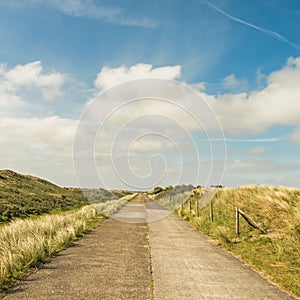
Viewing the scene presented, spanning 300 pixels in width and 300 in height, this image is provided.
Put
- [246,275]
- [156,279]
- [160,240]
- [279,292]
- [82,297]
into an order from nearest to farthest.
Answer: [82,297], [279,292], [156,279], [246,275], [160,240]

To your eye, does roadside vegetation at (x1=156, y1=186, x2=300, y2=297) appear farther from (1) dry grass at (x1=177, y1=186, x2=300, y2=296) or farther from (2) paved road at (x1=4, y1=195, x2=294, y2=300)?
(2) paved road at (x1=4, y1=195, x2=294, y2=300)

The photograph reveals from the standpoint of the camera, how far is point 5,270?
7.00 m

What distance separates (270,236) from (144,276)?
6.62m

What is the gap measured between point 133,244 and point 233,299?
21.0 feet

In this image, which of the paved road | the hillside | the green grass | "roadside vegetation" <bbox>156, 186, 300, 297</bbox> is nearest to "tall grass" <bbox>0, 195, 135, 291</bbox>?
the green grass

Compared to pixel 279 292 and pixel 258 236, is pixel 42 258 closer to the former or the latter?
pixel 279 292

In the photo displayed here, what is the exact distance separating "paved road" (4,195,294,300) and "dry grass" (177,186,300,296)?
1.80ft

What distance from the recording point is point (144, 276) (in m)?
7.59

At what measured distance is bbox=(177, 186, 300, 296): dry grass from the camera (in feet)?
28.2

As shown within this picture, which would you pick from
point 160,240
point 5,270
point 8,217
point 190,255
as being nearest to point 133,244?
point 160,240

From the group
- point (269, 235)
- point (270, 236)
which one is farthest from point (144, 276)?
point (269, 235)

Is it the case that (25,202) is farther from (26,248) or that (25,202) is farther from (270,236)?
(26,248)

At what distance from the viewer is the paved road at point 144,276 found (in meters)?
6.33

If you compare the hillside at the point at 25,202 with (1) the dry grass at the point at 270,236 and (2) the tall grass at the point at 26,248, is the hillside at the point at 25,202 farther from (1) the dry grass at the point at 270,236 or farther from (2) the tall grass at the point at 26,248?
(1) the dry grass at the point at 270,236
